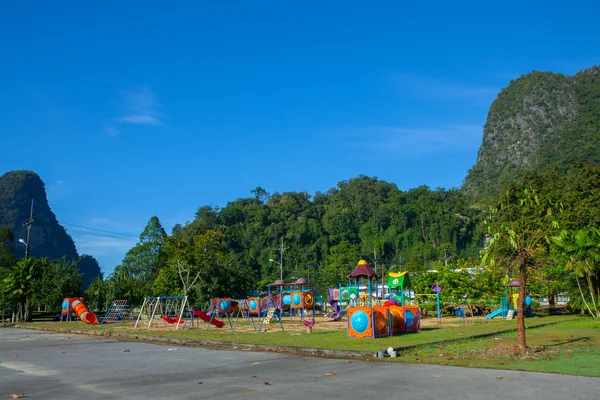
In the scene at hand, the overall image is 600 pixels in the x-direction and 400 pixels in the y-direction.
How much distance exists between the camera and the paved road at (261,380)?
28.3 ft

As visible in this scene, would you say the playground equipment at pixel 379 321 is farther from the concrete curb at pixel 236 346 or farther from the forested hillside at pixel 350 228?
the forested hillside at pixel 350 228

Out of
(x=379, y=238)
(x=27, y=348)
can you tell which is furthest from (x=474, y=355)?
(x=379, y=238)

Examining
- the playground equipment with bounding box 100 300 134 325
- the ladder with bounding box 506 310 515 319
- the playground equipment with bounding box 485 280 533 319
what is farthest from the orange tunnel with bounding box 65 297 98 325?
the ladder with bounding box 506 310 515 319

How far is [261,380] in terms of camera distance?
10281 mm

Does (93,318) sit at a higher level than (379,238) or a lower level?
lower

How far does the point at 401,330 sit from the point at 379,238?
8879 cm

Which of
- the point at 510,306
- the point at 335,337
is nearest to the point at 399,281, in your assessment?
the point at 510,306

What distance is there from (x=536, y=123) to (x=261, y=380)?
560 ft

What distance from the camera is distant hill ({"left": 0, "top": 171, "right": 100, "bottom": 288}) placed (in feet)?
527

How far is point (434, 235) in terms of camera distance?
108688 mm

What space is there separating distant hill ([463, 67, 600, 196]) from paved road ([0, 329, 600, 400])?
13131 centimetres

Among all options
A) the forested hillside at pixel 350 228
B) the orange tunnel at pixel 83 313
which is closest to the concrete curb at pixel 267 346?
the orange tunnel at pixel 83 313

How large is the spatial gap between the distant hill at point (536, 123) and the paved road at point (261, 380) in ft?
431

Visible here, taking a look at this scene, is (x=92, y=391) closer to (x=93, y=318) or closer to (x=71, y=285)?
(x=93, y=318)
